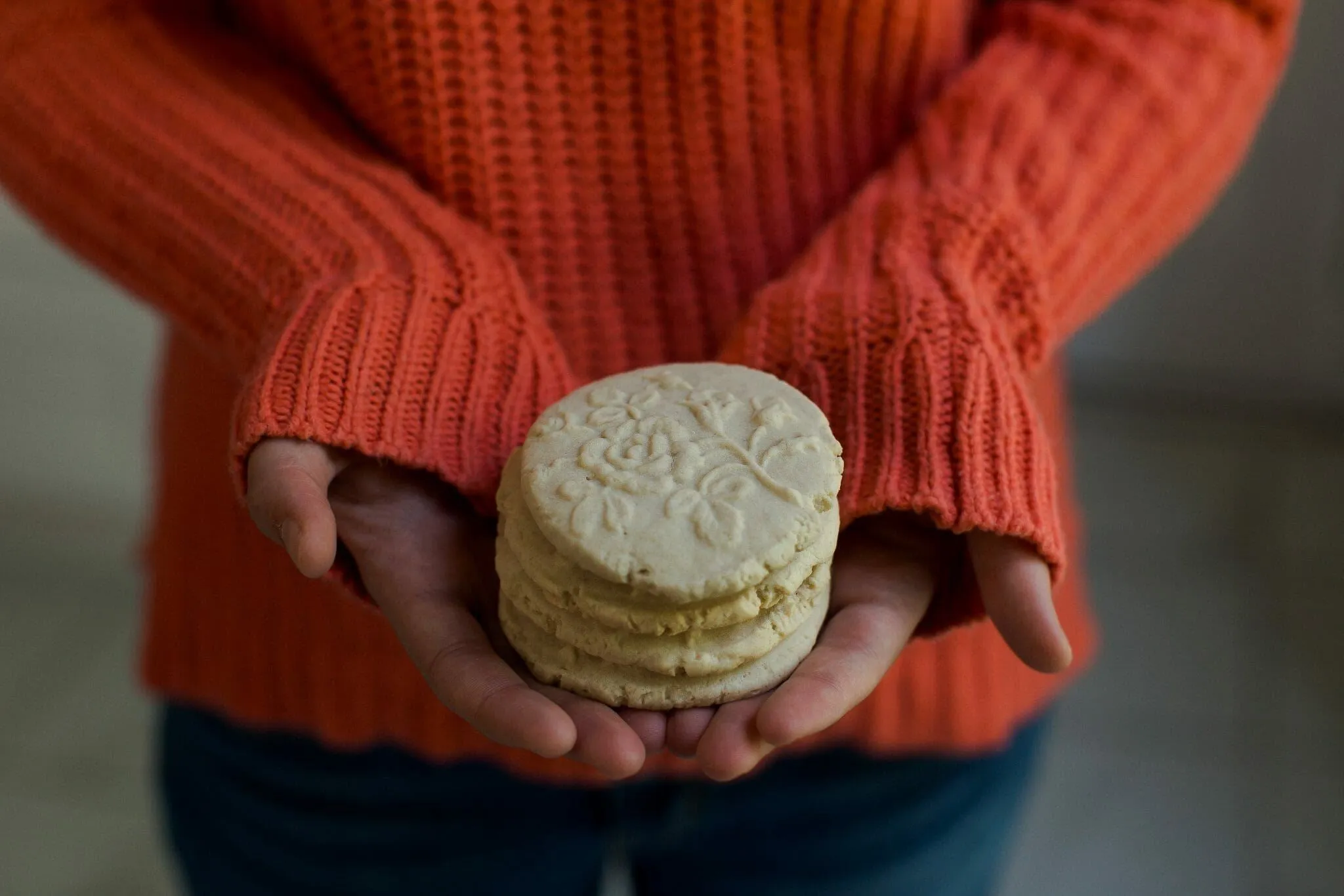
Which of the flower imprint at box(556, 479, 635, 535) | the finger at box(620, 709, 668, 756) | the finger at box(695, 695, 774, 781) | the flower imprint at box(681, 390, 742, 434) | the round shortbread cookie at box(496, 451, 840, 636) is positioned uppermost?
the flower imprint at box(681, 390, 742, 434)

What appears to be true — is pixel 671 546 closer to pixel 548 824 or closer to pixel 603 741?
pixel 603 741

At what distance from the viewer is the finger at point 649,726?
55cm

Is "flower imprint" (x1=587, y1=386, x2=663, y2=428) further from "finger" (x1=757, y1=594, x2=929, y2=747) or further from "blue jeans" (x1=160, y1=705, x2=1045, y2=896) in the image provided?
"blue jeans" (x1=160, y1=705, x2=1045, y2=896)

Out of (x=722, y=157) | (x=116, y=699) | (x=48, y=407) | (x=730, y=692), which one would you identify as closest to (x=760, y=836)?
(x=730, y=692)

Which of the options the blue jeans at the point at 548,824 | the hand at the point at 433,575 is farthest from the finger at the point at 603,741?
the blue jeans at the point at 548,824

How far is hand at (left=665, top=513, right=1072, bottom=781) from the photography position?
1.66ft

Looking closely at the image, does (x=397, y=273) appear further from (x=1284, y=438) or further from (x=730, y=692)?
(x=1284, y=438)

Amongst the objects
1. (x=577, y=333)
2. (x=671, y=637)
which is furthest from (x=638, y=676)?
(x=577, y=333)

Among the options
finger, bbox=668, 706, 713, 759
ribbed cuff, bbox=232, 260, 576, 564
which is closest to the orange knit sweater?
ribbed cuff, bbox=232, 260, 576, 564

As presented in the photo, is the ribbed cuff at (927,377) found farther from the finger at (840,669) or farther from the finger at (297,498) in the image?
the finger at (297,498)

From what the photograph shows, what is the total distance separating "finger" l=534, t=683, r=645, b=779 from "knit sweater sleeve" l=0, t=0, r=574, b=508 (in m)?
0.14

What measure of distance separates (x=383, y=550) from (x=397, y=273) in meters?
0.16

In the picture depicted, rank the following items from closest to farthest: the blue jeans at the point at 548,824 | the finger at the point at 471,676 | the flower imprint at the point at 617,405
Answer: the finger at the point at 471,676, the flower imprint at the point at 617,405, the blue jeans at the point at 548,824

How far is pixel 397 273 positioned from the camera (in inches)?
25.3
